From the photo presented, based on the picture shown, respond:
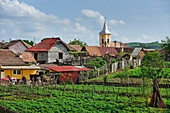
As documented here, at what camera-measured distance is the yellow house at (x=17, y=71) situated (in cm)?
3528

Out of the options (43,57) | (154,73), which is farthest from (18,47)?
(154,73)

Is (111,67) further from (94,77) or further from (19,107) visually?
(19,107)

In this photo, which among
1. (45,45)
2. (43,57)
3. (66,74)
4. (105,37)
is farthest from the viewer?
(105,37)

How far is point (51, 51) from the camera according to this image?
169 feet

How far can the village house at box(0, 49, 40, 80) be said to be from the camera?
35.4 m

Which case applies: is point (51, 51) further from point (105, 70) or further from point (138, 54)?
point (138, 54)

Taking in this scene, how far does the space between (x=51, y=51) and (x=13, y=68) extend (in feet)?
54.8

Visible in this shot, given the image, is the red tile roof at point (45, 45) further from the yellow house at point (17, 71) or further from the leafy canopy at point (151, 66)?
the leafy canopy at point (151, 66)

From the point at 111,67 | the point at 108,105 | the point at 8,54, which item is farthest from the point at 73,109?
the point at 111,67

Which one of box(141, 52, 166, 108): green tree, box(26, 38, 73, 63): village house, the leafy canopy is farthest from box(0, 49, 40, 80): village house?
box(141, 52, 166, 108): green tree

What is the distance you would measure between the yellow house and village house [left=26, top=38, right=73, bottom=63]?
14.0 meters

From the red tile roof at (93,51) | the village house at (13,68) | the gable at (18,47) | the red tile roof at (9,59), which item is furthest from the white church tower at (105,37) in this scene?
the village house at (13,68)

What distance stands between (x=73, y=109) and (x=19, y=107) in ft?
12.4

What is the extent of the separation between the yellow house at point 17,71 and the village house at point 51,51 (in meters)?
14.0
